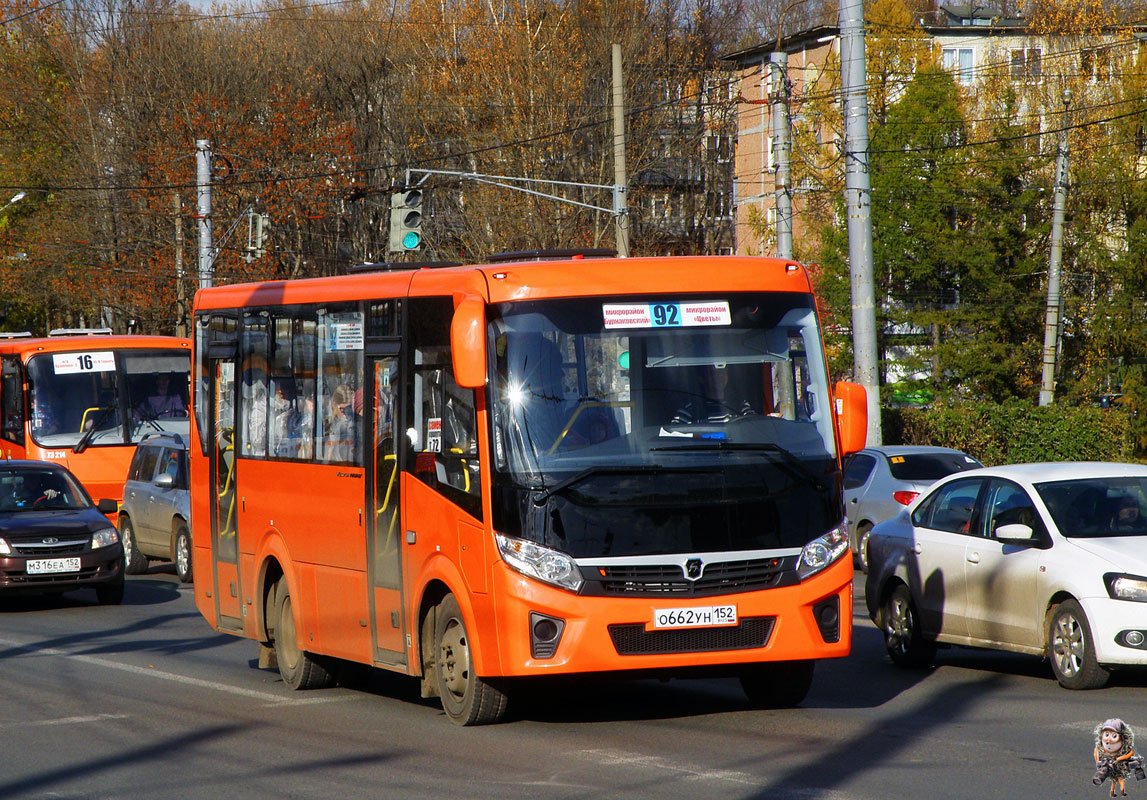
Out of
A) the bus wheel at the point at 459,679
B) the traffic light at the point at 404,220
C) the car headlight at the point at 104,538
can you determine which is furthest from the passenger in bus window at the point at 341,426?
the traffic light at the point at 404,220

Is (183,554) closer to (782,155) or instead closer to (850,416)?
(850,416)

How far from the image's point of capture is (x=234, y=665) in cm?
1273

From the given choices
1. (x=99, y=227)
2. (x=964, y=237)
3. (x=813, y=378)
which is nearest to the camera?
(x=813, y=378)

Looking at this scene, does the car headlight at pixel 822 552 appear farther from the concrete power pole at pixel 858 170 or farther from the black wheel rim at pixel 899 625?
the concrete power pole at pixel 858 170

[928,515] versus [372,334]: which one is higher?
[372,334]

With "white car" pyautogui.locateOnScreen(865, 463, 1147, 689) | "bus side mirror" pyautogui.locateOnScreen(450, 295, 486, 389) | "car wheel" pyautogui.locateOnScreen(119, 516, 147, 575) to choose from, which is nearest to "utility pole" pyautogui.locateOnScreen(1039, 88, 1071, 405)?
"car wheel" pyautogui.locateOnScreen(119, 516, 147, 575)

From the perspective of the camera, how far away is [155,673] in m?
12.1

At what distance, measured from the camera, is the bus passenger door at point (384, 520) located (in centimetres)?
956

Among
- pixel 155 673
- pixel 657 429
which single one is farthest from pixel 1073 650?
pixel 155 673

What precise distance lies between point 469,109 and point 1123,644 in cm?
4383

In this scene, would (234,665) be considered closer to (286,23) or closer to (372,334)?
(372,334)

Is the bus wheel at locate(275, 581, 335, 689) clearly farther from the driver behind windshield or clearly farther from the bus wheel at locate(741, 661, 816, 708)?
the driver behind windshield

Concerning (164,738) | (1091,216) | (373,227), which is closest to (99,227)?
(373,227)

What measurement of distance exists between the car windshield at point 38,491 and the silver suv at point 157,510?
193 centimetres
